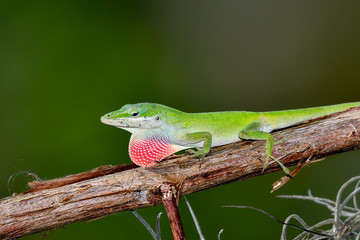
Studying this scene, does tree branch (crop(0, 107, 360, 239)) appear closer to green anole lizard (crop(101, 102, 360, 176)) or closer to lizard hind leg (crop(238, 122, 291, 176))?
lizard hind leg (crop(238, 122, 291, 176))

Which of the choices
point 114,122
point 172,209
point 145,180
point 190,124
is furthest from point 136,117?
point 172,209

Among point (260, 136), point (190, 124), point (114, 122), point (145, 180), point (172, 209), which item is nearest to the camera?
point (172, 209)

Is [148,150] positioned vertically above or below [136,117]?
below

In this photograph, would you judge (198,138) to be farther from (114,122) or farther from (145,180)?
(145,180)

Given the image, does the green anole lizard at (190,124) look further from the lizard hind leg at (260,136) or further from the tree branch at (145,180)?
the tree branch at (145,180)

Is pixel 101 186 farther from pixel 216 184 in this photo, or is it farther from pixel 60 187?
pixel 216 184

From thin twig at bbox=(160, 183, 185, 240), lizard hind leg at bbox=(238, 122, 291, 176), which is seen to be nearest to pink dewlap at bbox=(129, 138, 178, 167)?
thin twig at bbox=(160, 183, 185, 240)

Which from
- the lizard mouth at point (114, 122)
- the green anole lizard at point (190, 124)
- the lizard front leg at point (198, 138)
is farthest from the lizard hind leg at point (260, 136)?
the lizard mouth at point (114, 122)

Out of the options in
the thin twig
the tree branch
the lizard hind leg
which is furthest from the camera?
the lizard hind leg
